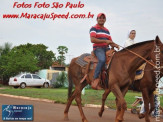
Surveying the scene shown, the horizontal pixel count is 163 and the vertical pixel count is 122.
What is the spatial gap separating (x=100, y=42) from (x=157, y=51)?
167 cm

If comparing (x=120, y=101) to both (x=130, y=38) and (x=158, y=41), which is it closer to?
(x=158, y=41)

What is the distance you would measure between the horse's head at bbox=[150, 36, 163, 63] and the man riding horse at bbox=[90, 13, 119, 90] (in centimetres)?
107

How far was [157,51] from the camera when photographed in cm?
755

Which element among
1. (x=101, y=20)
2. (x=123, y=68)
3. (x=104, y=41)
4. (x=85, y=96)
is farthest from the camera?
(x=85, y=96)

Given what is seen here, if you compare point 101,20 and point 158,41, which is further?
point 101,20

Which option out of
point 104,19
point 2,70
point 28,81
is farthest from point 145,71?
point 2,70

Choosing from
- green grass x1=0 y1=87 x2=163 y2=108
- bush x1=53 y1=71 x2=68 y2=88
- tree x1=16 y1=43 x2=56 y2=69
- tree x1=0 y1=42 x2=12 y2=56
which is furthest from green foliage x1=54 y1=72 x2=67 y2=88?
tree x1=16 y1=43 x2=56 y2=69

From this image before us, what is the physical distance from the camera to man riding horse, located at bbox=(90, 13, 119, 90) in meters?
8.15

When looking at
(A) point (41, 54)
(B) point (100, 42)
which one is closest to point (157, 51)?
(B) point (100, 42)

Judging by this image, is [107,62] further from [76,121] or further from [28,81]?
[28,81]

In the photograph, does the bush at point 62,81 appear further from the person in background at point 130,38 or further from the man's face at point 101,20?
the man's face at point 101,20

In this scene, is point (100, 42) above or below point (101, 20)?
below

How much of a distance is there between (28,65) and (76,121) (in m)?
34.6

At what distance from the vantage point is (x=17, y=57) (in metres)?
43.0
